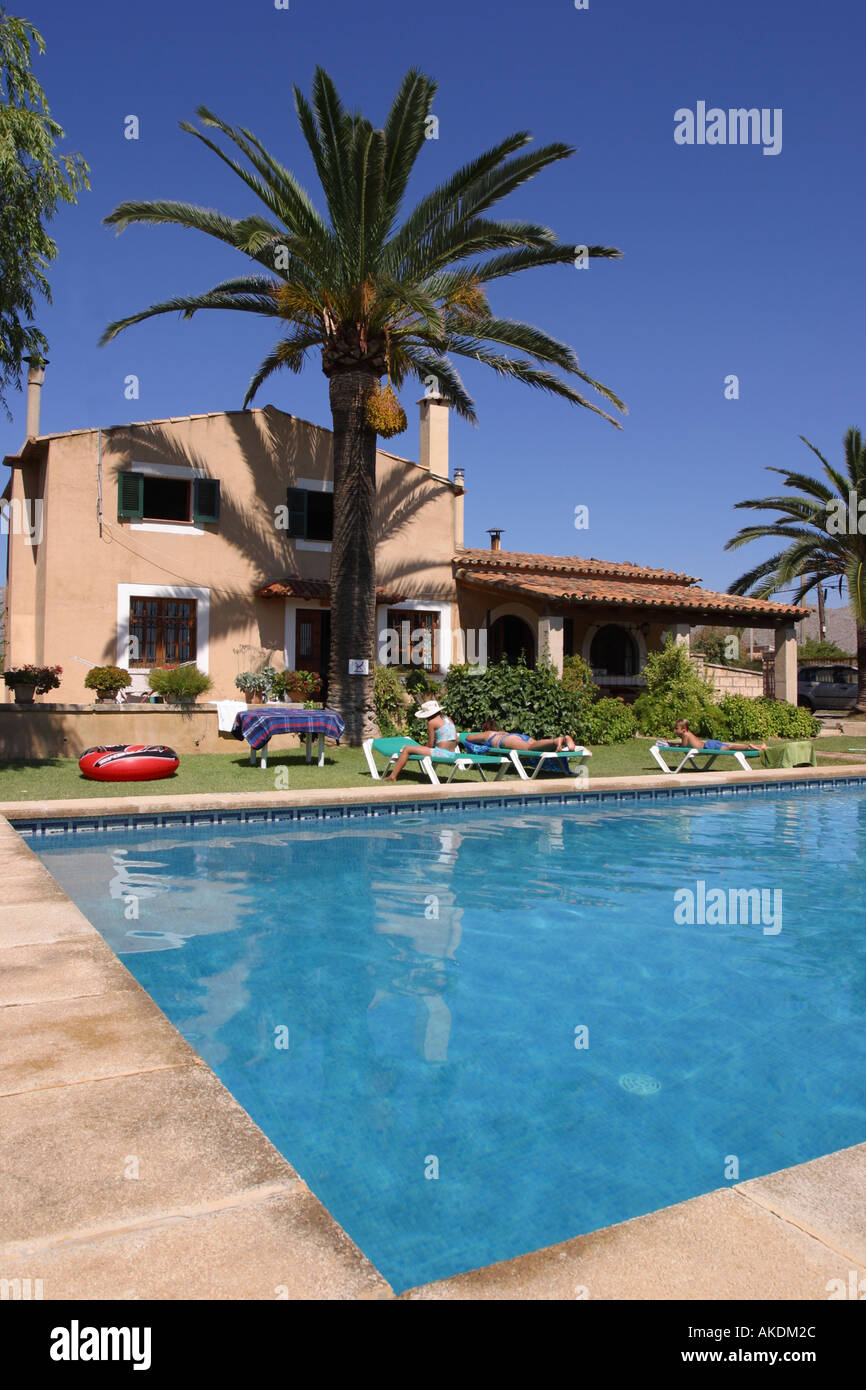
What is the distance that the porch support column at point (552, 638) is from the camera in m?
20.0

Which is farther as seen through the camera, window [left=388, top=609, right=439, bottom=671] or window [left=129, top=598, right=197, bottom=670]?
window [left=388, top=609, right=439, bottom=671]

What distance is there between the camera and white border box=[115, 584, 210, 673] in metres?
17.4

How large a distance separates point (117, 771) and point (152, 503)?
8074mm

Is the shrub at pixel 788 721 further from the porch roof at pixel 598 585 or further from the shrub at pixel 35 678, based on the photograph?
the shrub at pixel 35 678

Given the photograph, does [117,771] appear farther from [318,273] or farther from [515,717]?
[318,273]

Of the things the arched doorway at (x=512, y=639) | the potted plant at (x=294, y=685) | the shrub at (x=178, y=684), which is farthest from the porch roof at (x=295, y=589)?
the arched doorway at (x=512, y=639)

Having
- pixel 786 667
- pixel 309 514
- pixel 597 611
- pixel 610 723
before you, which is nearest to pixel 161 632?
pixel 309 514

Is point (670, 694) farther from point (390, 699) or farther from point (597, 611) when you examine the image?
point (390, 699)

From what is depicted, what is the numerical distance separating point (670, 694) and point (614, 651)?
6499 millimetres

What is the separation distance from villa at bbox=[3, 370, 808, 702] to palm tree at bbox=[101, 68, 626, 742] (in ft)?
9.72

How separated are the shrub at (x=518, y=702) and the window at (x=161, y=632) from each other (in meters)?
5.92

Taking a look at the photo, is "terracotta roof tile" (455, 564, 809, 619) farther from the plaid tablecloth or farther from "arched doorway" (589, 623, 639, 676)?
the plaid tablecloth

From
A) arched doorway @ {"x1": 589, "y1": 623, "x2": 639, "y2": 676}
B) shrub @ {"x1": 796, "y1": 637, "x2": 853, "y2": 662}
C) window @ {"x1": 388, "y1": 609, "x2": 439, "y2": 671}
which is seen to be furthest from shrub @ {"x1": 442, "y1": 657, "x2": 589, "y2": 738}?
shrub @ {"x1": 796, "y1": 637, "x2": 853, "y2": 662}

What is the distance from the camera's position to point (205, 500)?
60.0 ft
